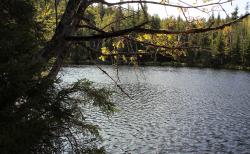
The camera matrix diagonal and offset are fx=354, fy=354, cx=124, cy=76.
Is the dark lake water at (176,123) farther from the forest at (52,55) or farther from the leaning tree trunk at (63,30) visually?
the leaning tree trunk at (63,30)

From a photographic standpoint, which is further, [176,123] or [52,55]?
[176,123]

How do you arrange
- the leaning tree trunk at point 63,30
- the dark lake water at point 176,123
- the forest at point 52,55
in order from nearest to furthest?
the forest at point 52,55 < the leaning tree trunk at point 63,30 < the dark lake water at point 176,123

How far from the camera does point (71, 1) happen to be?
142 inches

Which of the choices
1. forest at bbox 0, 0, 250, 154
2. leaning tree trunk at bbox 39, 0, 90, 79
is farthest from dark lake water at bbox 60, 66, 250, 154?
leaning tree trunk at bbox 39, 0, 90, 79

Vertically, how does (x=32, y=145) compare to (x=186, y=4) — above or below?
below

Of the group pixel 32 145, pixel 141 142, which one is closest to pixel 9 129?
pixel 32 145

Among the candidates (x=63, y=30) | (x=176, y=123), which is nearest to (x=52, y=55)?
(x=63, y=30)

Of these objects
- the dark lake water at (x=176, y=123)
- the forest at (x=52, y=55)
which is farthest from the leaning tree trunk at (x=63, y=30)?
the dark lake water at (x=176, y=123)

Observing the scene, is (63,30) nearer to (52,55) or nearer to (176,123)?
(52,55)

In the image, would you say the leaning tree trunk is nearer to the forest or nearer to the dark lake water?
the forest

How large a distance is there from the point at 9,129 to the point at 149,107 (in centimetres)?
2790

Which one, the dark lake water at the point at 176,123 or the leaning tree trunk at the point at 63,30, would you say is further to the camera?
the dark lake water at the point at 176,123

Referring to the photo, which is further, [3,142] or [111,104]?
[111,104]

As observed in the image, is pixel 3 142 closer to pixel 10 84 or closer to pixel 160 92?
pixel 10 84
